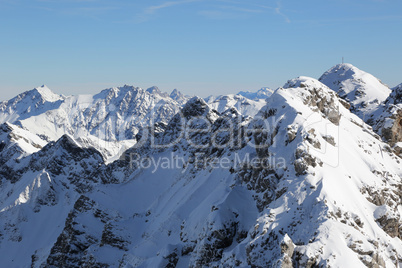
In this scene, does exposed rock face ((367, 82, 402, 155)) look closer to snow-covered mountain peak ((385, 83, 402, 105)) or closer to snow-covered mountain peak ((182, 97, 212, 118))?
snow-covered mountain peak ((385, 83, 402, 105))

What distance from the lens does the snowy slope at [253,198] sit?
53.6 m

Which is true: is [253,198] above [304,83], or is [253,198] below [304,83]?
below

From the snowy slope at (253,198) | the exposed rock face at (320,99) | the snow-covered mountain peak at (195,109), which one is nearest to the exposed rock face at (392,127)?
the snowy slope at (253,198)

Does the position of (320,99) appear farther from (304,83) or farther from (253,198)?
(253,198)

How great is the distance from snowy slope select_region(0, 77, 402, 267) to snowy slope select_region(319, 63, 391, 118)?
48909 mm

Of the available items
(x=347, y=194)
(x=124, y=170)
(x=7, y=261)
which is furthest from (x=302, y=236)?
(x=7, y=261)

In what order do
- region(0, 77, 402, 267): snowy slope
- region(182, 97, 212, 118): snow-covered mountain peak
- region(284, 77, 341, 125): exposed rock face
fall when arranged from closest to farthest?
region(0, 77, 402, 267): snowy slope < region(284, 77, 341, 125): exposed rock face < region(182, 97, 212, 118): snow-covered mountain peak

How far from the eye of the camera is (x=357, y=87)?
157m

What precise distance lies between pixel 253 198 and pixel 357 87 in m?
104

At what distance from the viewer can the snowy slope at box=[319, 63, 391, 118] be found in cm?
14375

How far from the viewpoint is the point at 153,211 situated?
379ft

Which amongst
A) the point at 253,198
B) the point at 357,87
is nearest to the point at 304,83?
the point at 253,198

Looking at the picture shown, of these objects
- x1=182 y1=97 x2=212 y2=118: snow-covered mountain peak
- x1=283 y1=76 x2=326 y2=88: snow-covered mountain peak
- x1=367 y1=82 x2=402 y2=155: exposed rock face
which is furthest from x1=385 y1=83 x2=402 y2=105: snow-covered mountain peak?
x1=182 y1=97 x2=212 y2=118: snow-covered mountain peak

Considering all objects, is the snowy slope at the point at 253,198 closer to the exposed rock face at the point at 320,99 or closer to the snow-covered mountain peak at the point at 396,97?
the exposed rock face at the point at 320,99
